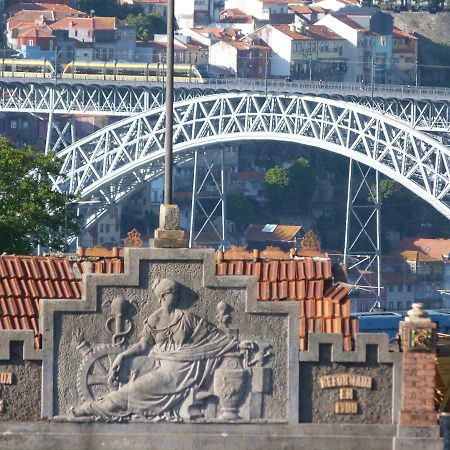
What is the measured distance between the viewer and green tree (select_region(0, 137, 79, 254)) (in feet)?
155

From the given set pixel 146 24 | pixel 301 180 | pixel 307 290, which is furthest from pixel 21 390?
pixel 146 24

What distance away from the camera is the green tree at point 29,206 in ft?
155

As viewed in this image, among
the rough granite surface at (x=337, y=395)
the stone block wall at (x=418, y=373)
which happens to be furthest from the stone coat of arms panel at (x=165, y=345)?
the stone block wall at (x=418, y=373)

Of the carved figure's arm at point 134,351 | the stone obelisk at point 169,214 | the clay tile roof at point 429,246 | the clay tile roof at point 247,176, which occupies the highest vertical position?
the clay tile roof at point 247,176

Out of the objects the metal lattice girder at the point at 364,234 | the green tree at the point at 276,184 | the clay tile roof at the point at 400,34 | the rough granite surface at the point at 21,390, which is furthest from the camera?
the clay tile roof at the point at 400,34

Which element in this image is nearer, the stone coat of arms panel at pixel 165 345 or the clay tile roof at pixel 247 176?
the stone coat of arms panel at pixel 165 345

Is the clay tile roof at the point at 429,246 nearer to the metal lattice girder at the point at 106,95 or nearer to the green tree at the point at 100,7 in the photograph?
the metal lattice girder at the point at 106,95

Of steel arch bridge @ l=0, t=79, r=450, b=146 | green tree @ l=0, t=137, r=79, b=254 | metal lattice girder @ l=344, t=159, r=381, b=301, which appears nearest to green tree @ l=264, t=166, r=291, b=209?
metal lattice girder @ l=344, t=159, r=381, b=301

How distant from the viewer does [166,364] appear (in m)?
26.2

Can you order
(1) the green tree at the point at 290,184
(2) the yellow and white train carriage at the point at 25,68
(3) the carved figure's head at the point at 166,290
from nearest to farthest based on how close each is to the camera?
(3) the carved figure's head at the point at 166,290 < (2) the yellow and white train carriage at the point at 25,68 < (1) the green tree at the point at 290,184

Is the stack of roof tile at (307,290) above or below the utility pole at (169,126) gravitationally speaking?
below

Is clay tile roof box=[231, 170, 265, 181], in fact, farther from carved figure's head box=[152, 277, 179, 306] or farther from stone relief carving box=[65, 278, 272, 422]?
carved figure's head box=[152, 277, 179, 306]

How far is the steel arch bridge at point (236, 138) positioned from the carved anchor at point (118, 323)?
77388 mm

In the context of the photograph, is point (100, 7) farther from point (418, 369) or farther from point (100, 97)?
point (418, 369)
